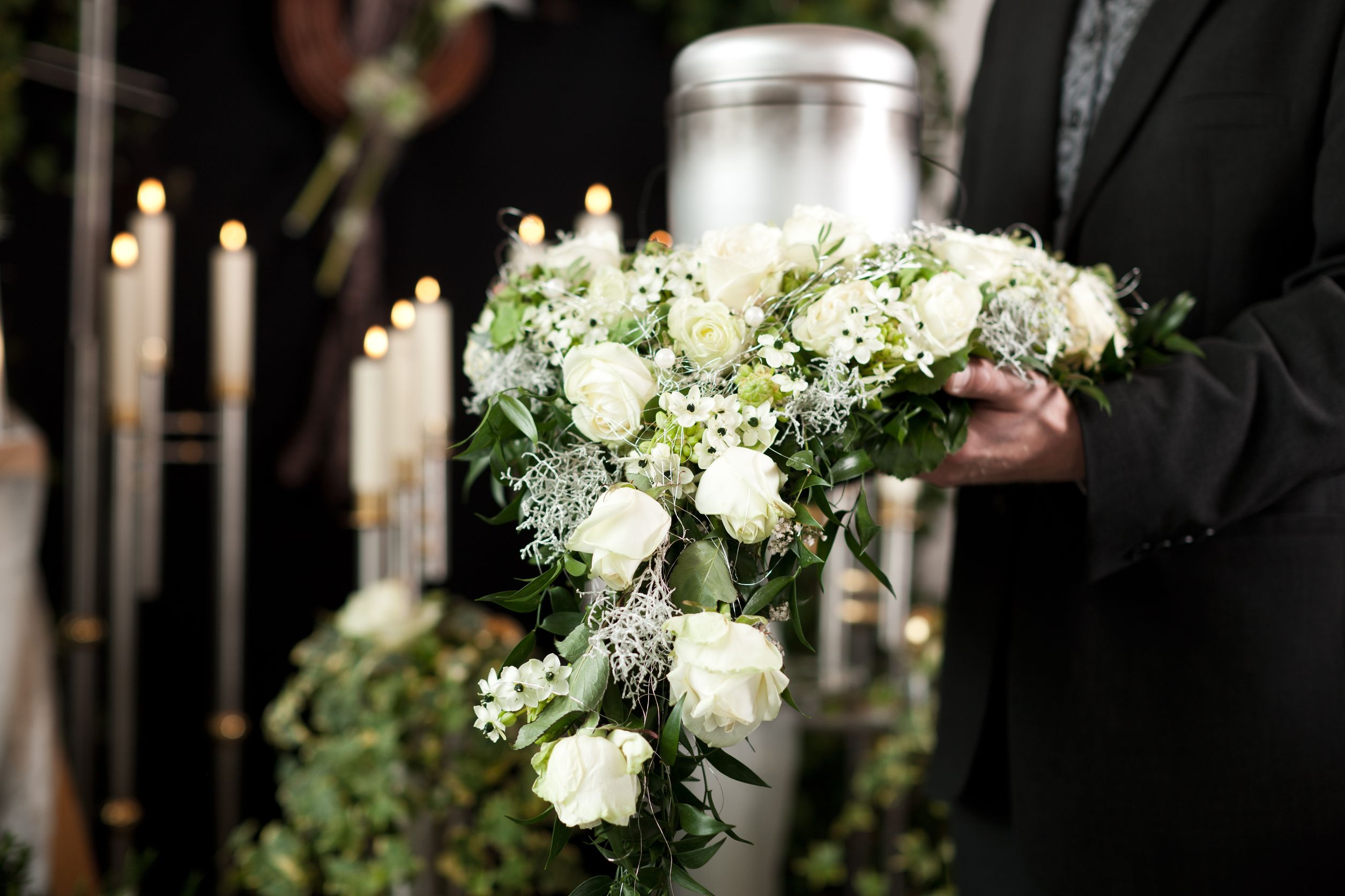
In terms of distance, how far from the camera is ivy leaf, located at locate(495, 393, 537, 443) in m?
Result: 0.68

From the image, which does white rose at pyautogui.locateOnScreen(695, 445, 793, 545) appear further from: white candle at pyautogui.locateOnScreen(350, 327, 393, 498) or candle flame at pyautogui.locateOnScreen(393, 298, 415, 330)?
candle flame at pyautogui.locateOnScreen(393, 298, 415, 330)

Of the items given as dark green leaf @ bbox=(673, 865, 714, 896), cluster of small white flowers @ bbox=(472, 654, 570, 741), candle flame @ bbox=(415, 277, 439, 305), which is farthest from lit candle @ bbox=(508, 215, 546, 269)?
candle flame @ bbox=(415, 277, 439, 305)

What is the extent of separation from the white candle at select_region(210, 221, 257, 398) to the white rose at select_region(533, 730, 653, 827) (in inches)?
56.1

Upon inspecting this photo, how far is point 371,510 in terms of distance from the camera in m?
1.73

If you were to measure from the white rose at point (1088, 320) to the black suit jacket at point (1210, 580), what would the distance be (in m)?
0.05

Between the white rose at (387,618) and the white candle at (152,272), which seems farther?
the white candle at (152,272)

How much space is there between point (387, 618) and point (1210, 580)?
1098 mm

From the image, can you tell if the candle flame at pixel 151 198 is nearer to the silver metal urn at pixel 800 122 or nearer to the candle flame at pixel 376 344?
the candle flame at pixel 376 344

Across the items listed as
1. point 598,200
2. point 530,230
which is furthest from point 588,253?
point 598,200

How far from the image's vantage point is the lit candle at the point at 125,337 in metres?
1.78

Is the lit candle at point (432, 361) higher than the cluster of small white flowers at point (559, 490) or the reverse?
higher

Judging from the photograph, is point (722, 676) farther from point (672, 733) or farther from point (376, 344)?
point (376, 344)

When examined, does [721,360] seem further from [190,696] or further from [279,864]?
[190,696]

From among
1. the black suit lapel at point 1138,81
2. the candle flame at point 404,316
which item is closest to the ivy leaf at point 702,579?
the black suit lapel at point 1138,81
